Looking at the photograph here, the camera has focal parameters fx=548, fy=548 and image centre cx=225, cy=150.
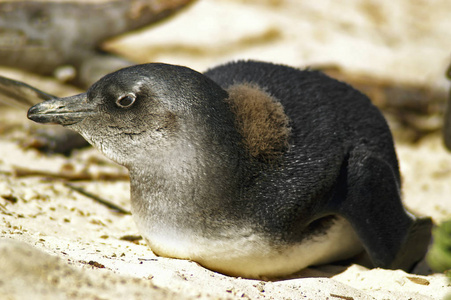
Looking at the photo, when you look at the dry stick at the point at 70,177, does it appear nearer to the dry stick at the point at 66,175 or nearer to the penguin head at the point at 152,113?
the dry stick at the point at 66,175

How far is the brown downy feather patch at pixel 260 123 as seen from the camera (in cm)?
273

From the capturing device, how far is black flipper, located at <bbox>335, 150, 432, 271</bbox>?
2.91 metres

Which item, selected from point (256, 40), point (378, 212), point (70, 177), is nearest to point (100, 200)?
point (70, 177)

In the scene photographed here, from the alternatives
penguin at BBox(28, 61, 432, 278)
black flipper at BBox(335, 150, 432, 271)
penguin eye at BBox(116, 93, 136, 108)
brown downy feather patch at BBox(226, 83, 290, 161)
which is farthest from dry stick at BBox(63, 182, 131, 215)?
black flipper at BBox(335, 150, 432, 271)

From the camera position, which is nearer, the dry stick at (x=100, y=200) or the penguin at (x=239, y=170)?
the penguin at (x=239, y=170)

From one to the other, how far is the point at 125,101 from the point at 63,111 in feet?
1.25

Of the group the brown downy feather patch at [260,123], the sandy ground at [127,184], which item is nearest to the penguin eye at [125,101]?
the brown downy feather patch at [260,123]

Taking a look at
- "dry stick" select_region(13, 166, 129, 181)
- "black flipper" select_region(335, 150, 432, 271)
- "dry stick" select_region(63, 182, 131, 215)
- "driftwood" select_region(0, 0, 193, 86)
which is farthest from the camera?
"driftwood" select_region(0, 0, 193, 86)

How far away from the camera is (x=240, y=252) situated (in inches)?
104

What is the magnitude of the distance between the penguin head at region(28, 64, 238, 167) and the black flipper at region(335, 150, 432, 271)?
28.7 inches

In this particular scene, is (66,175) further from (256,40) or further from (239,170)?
(256,40)

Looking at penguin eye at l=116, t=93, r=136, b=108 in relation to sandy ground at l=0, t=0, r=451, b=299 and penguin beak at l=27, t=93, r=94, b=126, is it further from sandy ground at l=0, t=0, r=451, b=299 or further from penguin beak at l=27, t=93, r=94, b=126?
sandy ground at l=0, t=0, r=451, b=299

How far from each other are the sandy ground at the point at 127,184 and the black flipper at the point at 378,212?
141 millimetres

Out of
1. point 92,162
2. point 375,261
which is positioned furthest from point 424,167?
point 92,162
